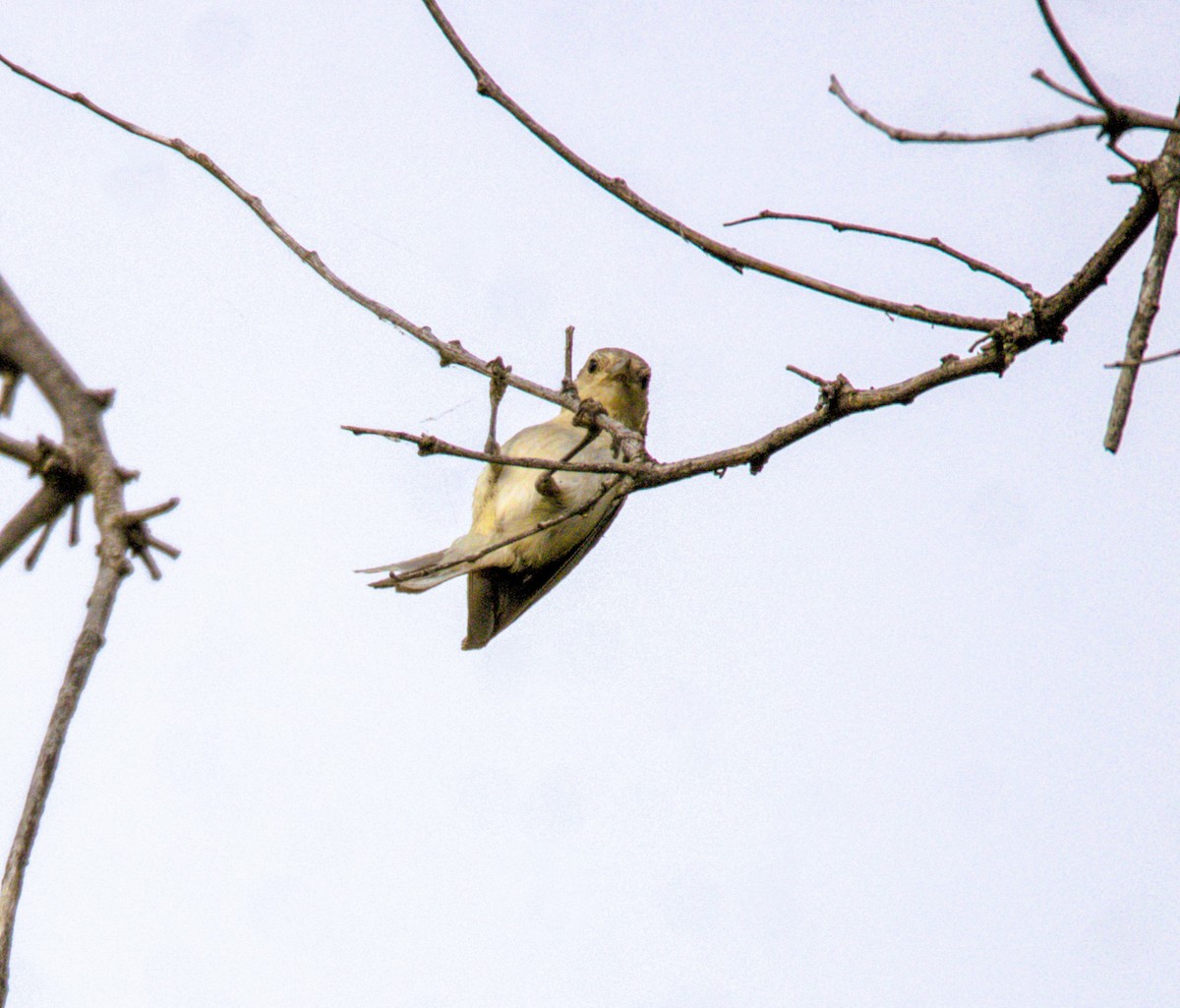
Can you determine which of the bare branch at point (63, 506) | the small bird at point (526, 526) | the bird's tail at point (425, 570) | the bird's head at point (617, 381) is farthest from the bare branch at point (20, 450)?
the bird's head at point (617, 381)

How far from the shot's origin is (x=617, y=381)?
7.20 meters

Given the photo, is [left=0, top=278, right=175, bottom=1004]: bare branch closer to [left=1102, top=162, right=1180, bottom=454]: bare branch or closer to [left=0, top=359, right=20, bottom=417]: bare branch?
[left=0, top=359, right=20, bottom=417]: bare branch

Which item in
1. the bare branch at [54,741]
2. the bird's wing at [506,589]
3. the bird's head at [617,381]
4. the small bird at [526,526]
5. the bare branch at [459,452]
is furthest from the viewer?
the bird's head at [617,381]

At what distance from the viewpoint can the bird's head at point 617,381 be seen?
7195 millimetres

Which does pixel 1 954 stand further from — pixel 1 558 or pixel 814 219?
pixel 814 219

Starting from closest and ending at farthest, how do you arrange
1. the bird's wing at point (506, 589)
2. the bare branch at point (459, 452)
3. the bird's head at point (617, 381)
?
the bare branch at point (459, 452)
the bird's wing at point (506, 589)
the bird's head at point (617, 381)

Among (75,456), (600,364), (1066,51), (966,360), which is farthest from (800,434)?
(600,364)

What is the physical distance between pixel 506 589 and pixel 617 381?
1285 millimetres

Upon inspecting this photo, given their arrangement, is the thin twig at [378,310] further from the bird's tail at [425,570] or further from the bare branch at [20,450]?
the bare branch at [20,450]

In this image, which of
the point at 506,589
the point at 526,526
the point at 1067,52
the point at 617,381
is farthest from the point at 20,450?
the point at 617,381

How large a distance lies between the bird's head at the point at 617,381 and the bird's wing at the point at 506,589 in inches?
31.1

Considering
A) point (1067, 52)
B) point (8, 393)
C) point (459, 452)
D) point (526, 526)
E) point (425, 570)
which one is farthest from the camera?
point (526, 526)

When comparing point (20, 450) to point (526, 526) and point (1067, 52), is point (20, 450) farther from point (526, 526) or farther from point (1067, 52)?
point (526, 526)

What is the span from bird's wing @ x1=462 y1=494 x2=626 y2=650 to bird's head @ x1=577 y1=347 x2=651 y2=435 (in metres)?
0.79
